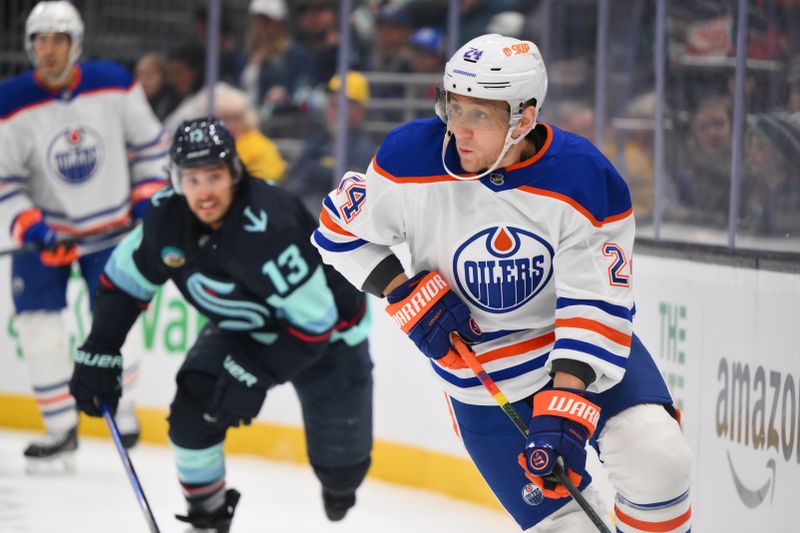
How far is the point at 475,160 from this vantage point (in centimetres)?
265

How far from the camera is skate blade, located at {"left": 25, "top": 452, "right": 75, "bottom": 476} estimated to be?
5.15 metres

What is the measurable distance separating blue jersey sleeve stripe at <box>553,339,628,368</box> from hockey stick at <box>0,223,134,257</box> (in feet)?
9.52

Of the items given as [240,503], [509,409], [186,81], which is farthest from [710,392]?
[186,81]

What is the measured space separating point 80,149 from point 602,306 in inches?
122

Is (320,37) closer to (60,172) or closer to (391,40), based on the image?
(391,40)

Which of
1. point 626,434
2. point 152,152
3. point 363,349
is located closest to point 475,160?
point 626,434

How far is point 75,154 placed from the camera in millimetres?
5219

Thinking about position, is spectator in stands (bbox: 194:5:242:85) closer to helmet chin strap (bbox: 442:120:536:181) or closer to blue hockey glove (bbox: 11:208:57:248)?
blue hockey glove (bbox: 11:208:57:248)

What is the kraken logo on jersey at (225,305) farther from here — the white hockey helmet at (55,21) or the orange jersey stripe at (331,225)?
the white hockey helmet at (55,21)

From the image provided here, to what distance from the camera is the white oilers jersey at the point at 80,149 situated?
5.13 m

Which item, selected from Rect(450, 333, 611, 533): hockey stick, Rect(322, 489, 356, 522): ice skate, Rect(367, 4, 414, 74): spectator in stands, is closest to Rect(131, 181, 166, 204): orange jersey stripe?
Rect(367, 4, 414, 74): spectator in stands

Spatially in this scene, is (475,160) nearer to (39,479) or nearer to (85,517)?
(85,517)

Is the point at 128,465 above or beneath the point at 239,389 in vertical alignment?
beneath

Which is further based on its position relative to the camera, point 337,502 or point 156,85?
point 156,85
